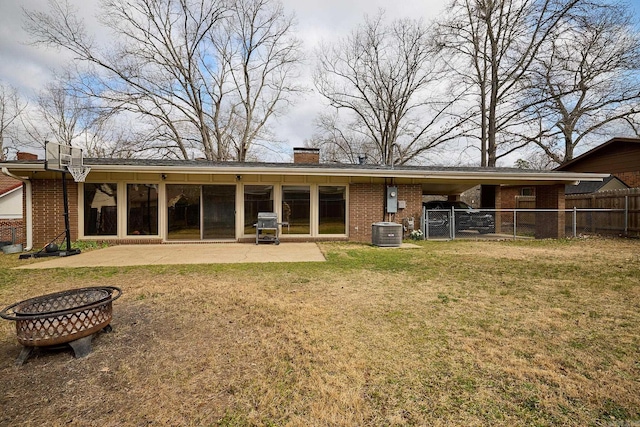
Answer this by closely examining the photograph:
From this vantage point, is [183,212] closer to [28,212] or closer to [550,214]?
[28,212]

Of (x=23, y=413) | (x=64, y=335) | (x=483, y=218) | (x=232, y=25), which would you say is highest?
(x=232, y=25)

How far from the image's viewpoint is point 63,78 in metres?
17.3

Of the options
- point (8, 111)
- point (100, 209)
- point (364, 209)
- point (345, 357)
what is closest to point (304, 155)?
point (364, 209)

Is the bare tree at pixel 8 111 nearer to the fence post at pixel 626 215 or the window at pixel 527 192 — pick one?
the fence post at pixel 626 215

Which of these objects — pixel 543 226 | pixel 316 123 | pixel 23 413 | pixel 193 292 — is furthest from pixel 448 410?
pixel 316 123

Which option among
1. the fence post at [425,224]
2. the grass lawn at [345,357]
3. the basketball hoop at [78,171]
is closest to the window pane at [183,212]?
the basketball hoop at [78,171]

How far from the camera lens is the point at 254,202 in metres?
10.2

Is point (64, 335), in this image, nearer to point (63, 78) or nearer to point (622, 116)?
point (63, 78)

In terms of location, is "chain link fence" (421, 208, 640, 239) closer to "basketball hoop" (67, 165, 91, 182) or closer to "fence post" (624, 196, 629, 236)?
"fence post" (624, 196, 629, 236)

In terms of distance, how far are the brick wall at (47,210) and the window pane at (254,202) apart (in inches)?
215

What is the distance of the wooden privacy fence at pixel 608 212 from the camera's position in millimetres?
10695

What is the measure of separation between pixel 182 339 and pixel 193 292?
64.6 inches

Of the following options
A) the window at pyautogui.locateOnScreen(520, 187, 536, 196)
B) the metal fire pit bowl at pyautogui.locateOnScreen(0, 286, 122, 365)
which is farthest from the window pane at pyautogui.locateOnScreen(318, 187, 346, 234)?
the window at pyautogui.locateOnScreen(520, 187, 536, 196)

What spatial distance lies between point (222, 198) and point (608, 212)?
14830 mm
